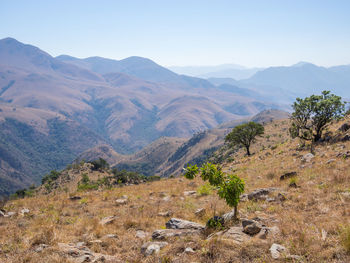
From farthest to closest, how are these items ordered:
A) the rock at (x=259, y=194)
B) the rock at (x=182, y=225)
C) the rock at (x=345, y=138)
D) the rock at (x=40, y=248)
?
the rock at (x=345, y=138) → the rock at (x=259, y=194) → the rock at (x=182, y=225) → the rock at (x=40, y=248)

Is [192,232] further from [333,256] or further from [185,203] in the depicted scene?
[185,203]

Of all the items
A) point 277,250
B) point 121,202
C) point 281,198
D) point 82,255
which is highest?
point 277,250

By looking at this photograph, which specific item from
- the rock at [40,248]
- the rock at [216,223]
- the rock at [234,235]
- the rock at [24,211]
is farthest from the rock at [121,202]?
the rock at [234,235]

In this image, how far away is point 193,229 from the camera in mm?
9469

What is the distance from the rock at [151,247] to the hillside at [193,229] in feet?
0.12

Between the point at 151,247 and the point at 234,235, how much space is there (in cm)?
296

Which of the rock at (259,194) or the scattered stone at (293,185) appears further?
the scattered stone at (293,185)

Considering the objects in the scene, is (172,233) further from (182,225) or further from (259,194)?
(259,194)

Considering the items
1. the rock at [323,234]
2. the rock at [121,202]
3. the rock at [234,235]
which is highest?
the rock at [323,234]

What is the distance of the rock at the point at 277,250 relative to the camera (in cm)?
642

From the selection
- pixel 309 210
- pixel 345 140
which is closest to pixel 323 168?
pixel 309 210

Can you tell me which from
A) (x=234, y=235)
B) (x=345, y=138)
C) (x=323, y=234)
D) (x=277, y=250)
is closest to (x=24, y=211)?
(x=234, y=235)

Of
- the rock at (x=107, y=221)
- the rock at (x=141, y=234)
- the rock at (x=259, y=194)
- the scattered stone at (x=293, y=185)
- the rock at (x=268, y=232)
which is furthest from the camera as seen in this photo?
the scattered stone at (x=293, y=185)

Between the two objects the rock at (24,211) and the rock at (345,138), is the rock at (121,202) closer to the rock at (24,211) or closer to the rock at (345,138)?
the rock at (24,211)
